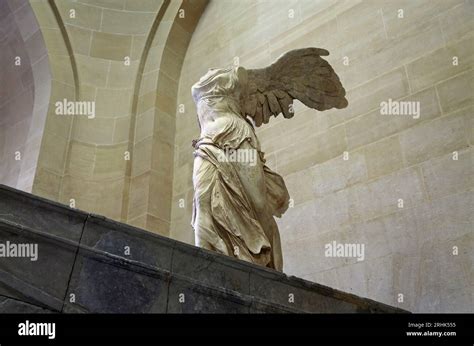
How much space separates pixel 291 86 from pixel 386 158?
5.12 ft

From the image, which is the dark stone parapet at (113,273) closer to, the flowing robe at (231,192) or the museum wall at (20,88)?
the flowing robe at (231,192)

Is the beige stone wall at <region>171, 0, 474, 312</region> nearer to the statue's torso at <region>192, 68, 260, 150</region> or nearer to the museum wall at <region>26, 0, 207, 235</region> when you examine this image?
the museum wall at <region>26, 0, 207, 235</region>

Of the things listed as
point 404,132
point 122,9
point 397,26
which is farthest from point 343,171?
point 122,9

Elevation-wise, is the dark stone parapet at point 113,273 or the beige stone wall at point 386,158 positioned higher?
the beige stone wall at point 386,158

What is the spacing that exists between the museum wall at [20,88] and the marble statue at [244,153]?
4.62 metres

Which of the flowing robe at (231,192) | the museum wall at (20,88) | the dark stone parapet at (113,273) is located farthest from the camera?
the museum wall at (20,88)

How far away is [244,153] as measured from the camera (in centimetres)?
512

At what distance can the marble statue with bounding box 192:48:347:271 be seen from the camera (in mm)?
4738

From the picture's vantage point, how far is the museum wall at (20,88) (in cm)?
949

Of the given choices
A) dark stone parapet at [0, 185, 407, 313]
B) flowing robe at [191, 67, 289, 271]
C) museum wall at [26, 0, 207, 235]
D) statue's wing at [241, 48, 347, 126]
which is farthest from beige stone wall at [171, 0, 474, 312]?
dark stone parapet at [0, 185, 407, 313]

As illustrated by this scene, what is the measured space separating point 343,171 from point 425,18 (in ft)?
6.93

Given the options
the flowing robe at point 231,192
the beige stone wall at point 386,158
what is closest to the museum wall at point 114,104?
the beige stone wall at point 386,158

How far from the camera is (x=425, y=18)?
7324 millimetres

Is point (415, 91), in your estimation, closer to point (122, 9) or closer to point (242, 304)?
point (242, 304)
